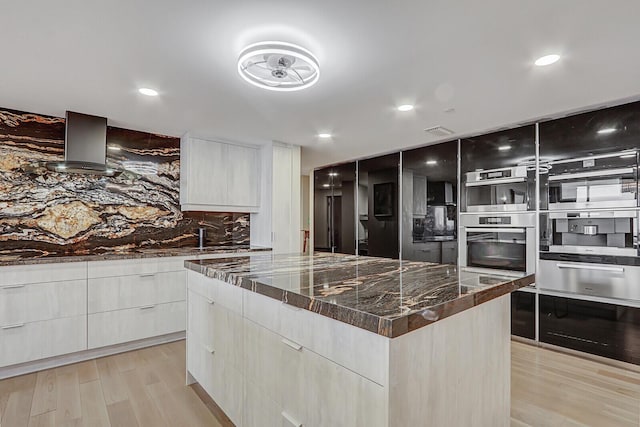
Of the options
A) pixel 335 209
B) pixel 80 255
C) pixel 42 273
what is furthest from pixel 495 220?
pixel 42 273

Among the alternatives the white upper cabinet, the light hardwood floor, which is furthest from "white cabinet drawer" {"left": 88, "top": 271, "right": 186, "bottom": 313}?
the white upper cabinet

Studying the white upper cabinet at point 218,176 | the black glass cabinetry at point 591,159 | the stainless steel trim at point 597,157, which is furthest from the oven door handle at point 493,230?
the white upper cabinet at point 218,176

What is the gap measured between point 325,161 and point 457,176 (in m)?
2.23

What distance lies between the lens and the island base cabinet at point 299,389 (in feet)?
3.45

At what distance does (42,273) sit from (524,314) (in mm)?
4421

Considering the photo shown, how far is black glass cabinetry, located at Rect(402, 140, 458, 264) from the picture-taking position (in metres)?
3.93

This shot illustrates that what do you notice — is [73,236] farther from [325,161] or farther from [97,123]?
[325,161]

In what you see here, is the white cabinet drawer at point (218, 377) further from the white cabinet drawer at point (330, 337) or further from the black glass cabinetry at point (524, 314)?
the black glass cabinetry at point (524, 314)

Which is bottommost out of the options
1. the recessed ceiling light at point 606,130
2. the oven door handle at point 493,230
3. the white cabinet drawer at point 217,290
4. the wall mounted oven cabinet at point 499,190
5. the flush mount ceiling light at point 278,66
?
the white cabinet drawer at point 217,290

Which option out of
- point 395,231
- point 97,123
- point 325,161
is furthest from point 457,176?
point 97,123

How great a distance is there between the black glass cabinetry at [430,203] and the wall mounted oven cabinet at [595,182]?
3.29ft

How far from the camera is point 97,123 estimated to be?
3283mm

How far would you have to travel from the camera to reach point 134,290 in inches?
124

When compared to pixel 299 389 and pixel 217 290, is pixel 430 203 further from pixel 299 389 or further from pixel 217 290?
pixel 299 389
